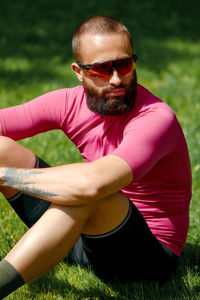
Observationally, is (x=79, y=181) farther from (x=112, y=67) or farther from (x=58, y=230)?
(x=112, y=67)

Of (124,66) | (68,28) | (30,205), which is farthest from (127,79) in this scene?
(68,28)

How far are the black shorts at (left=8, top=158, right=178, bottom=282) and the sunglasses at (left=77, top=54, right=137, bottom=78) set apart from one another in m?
0.63

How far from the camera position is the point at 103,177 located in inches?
89.5

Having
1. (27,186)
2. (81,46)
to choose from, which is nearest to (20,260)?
(27,186)

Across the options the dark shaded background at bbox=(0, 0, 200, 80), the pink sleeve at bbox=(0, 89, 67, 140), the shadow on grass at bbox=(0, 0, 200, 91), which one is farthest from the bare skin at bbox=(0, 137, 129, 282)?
the dark shaded background at bbox=(0, 0, 200, 80)

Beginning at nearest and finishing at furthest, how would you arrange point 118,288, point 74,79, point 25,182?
1. point 25,182
2. point 118,288
3. point 74,79

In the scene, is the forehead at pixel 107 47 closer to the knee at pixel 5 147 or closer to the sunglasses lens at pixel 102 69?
the sunglasses lens at pixel 102 69

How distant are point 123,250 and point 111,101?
796mm

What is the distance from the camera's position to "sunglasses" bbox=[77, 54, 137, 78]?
2631 millimetres

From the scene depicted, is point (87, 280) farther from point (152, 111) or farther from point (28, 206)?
point (152, 111)

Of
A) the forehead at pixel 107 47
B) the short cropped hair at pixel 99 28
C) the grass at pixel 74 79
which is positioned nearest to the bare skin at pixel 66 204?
the grass at pixel 74 79

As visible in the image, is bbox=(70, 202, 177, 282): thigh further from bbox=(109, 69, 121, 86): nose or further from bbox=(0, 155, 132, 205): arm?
bbox=(109, 69, 121, 86): nose

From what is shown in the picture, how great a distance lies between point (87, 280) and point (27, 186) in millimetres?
766

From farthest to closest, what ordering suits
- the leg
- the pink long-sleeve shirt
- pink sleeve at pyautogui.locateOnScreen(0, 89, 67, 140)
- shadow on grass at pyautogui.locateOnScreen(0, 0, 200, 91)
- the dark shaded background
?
the dark shaded background → shadow on grass at pyautogui.locateOnScreen(0, 0, 200, 91) → pink sleeve at pyautogui.locateOnScreen(0, 89, 67, 140) → the pink long-sleeve shirt → the leg
